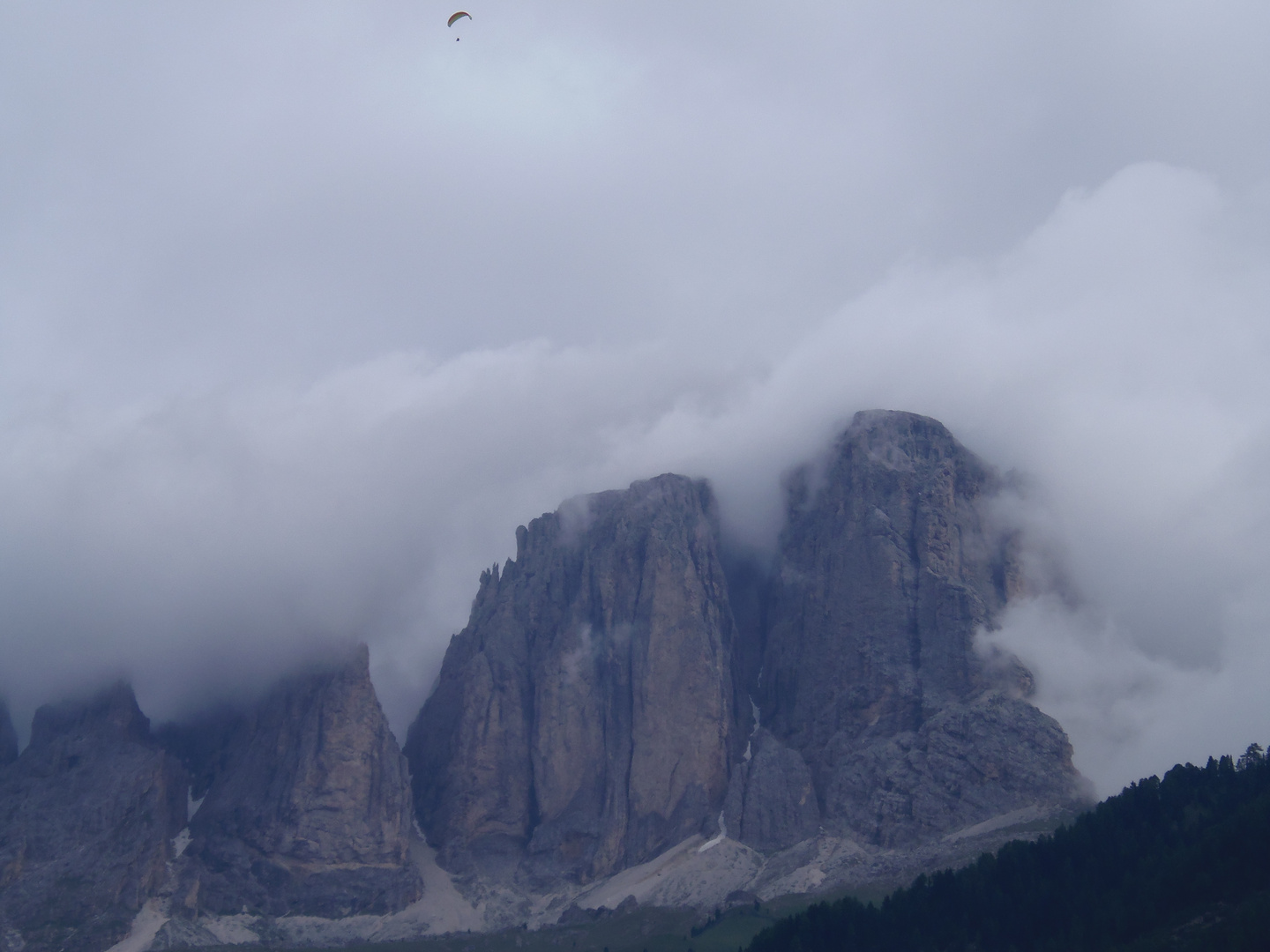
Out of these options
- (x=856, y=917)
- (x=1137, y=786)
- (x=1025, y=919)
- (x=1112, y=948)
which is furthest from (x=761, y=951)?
(x=1137, y=786)

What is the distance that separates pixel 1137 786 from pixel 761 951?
68492mm

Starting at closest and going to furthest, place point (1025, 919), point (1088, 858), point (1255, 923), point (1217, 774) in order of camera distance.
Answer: point (1255, 923)
point (1025, 919)
point (1088, 858)
point (1217, 774)

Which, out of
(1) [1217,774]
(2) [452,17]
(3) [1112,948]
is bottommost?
(3) [1112,948]

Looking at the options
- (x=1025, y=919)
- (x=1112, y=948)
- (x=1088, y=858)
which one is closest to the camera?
(x=1112, y=948)

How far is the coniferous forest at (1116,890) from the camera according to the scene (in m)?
Result: 142

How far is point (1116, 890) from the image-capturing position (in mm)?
160875

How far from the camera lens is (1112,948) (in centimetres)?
14175

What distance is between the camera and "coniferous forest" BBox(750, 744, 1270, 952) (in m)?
142

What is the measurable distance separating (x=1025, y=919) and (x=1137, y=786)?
43391mm

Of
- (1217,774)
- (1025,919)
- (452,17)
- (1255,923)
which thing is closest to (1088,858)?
(1025,919)

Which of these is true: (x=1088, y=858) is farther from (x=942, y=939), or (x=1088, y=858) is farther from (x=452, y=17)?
(x=452, y=17)

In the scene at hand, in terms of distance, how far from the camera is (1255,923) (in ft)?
413

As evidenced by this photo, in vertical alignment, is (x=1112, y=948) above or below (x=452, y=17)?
below

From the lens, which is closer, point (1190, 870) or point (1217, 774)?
point (1190, 870)
